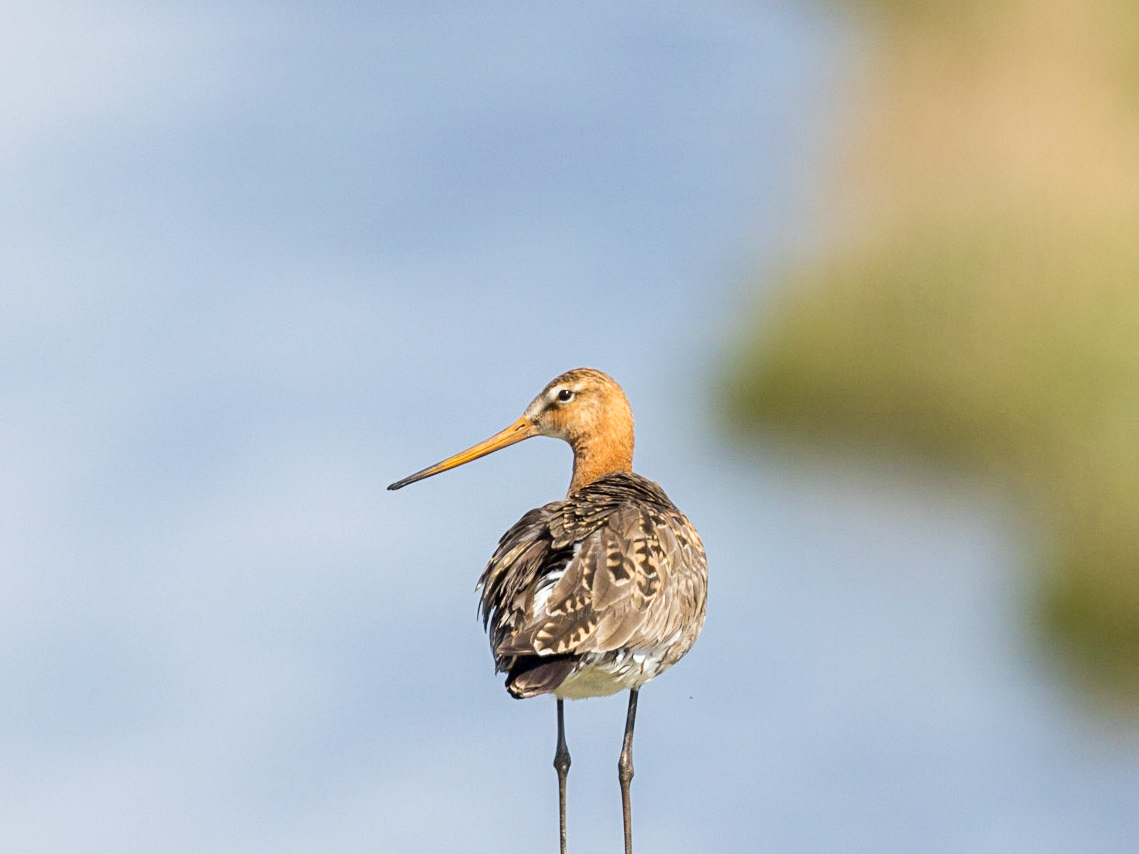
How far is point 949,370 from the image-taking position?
18.0m

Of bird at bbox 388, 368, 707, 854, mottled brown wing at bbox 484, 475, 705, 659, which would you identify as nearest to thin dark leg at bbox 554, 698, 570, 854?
bird at bbox 388, 368, 707, 854

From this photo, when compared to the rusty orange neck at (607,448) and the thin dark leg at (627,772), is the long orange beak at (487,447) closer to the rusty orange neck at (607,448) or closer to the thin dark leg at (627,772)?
the rusty orange neck at (607,448)

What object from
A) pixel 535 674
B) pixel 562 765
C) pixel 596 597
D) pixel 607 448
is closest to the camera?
pixel 535 674

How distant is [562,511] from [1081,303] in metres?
12.5

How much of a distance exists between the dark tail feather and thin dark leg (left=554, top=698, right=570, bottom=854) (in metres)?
1.00

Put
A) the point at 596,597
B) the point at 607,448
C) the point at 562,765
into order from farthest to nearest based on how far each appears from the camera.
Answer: the point at 607,448
the point at 562,765
the point at 596,597

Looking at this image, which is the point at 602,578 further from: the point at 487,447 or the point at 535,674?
the point at 487,447

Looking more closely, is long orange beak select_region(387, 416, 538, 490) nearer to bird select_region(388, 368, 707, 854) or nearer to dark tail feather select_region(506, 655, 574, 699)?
bird select_region(388, 368, 707, 854)

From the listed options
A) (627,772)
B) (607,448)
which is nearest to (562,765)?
(627,772)

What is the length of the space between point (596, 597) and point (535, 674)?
425 millimetres

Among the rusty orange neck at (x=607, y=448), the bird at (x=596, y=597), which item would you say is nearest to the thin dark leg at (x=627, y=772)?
the bird at (x=596, y=597)

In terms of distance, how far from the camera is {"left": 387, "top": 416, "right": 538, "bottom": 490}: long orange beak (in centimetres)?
714

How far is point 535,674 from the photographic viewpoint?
513cm

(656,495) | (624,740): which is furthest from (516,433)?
(624,740)
